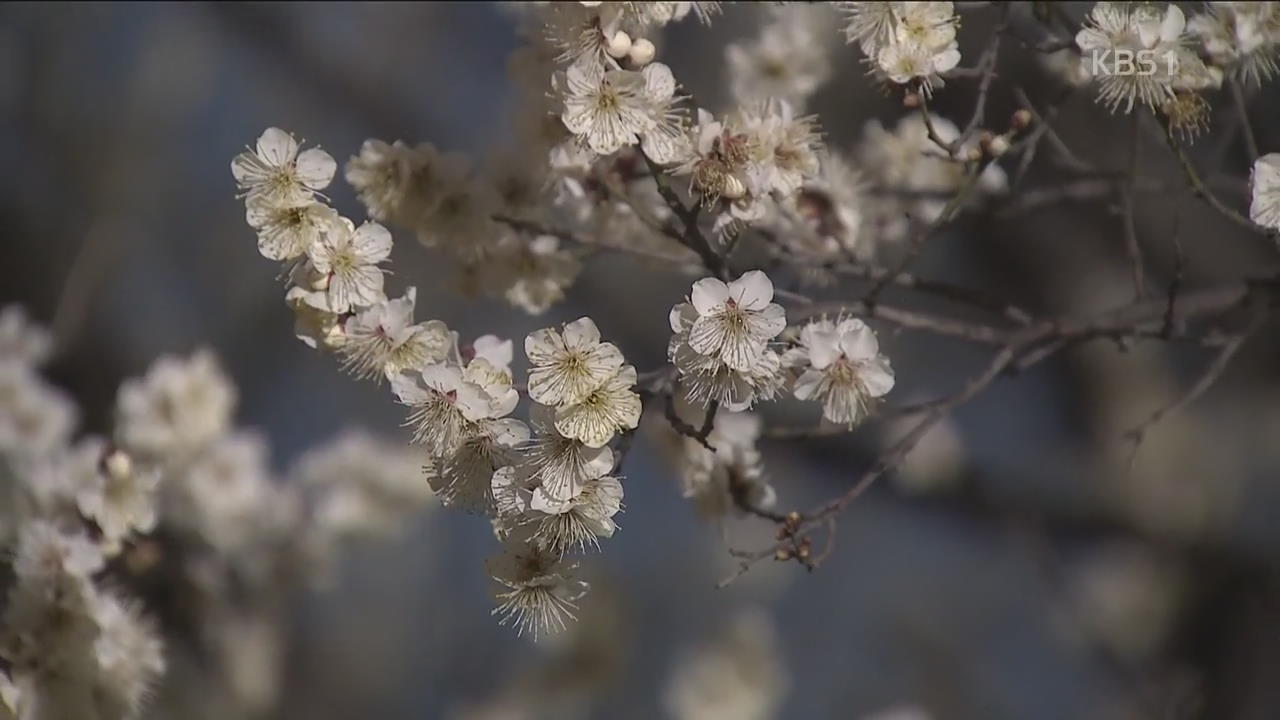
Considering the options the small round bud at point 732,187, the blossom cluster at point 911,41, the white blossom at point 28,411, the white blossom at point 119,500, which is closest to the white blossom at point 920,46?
the blossom cluster at point 911,41

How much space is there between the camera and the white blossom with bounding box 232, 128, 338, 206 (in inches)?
28.2

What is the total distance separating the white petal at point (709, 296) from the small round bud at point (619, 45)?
0.52 ft

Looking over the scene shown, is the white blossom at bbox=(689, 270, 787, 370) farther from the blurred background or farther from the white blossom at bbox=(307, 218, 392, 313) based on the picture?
the blurred background

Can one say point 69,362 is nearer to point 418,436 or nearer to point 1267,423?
point 418,436

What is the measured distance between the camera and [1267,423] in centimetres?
240

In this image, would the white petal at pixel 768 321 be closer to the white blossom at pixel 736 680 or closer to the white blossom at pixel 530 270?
the white blossom at pixel 530 270

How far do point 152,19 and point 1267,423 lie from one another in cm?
215

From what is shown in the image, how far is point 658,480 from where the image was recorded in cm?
151

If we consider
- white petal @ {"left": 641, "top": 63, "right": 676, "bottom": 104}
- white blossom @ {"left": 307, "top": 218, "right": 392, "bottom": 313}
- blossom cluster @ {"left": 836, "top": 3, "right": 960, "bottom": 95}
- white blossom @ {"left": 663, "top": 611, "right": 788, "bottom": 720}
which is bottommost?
white blossom @ {"left": 307, "top": 218, "right": 392, "bottom": 313}

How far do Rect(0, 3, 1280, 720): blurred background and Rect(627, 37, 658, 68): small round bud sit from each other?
2.82 ft

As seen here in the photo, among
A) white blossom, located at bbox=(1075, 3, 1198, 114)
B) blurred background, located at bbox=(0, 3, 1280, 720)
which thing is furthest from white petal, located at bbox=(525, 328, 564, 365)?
blurred background, located at bbox=(0, 3, 1280, 720)

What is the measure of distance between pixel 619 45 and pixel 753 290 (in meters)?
0.18

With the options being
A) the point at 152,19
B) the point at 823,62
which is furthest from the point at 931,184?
the point at 152,19

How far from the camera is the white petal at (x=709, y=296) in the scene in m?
0.66
